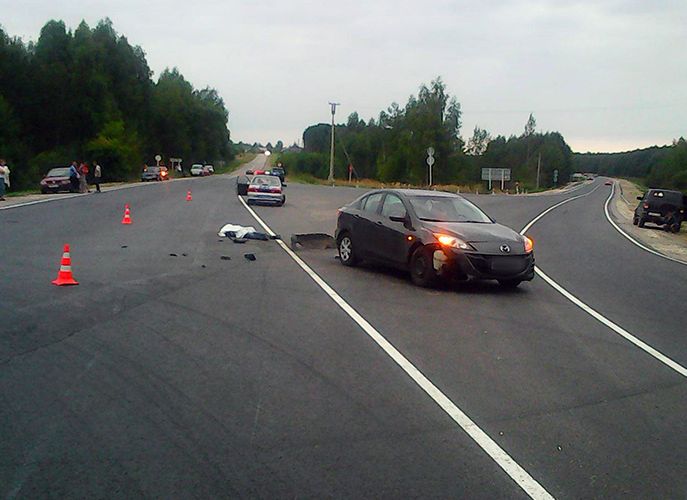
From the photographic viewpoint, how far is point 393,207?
12898mm

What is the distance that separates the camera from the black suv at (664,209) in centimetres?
3138

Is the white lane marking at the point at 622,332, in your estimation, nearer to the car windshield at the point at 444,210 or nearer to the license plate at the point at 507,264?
the license plate at the point at 507,264

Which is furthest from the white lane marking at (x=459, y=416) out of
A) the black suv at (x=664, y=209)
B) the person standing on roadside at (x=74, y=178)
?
the person standing on roadside at (x=74, y=178)

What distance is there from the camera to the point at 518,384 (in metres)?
6.64

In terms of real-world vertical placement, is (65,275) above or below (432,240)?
below

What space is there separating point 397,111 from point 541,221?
88103 mm

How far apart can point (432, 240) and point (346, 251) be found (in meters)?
2.93

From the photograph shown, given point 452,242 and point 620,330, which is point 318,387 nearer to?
point 620,330

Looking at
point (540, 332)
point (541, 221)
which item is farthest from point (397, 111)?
point (540, 332)

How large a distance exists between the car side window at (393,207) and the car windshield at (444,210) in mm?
204

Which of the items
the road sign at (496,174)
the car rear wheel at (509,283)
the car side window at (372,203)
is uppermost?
the car side window at (372,203)

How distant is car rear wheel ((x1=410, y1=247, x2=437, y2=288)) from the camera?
1146 centimetres

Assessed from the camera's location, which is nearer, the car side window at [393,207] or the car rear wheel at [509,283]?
the car rear wheel at [509,283]

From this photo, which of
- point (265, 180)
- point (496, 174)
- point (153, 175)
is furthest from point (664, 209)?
point (153, 175)
